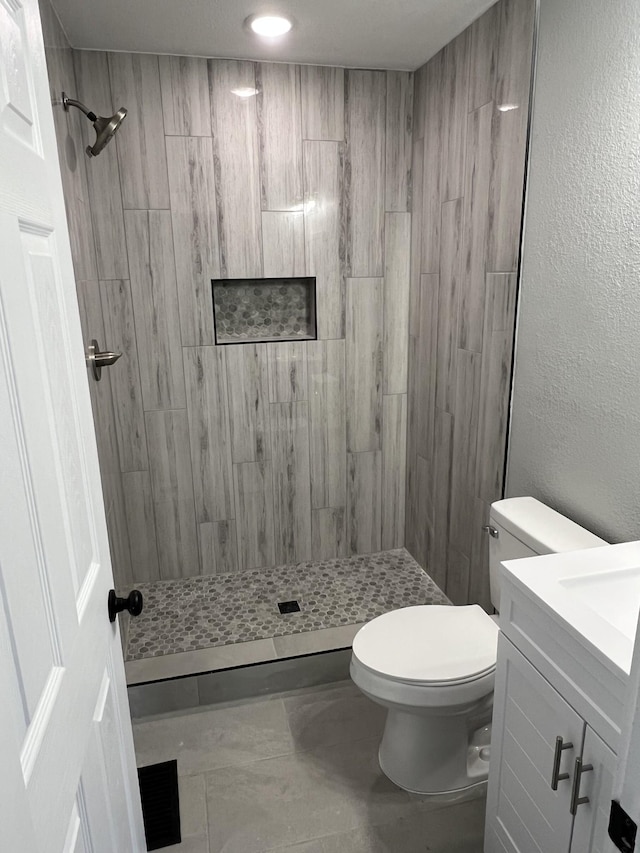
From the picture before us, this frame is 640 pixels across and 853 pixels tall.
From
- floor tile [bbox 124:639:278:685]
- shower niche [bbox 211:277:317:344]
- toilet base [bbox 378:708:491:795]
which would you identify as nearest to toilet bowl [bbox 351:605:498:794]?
toilet base [bbox 378:708:491:795]

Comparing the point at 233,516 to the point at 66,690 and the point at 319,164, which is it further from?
the point at 66,690

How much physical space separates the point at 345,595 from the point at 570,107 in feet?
6.84

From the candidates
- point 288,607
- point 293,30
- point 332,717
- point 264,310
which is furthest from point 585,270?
point 288,607

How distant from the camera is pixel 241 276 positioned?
2621 millimetres

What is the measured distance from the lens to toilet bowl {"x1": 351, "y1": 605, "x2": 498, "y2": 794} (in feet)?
5.38

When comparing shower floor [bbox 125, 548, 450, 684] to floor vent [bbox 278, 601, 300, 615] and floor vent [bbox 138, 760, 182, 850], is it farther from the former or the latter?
floor vent [bbox 138, 760, 182, 850]

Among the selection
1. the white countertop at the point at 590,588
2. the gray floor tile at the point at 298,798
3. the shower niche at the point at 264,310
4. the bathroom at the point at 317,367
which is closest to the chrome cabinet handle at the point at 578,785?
the white countertop at the point at 590,588

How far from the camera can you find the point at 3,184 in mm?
674

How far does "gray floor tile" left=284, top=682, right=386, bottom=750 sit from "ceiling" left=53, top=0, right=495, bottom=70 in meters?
2.40

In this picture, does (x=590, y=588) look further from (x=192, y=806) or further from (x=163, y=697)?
(x=163, y=697)

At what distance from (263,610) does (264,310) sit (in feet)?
4.48

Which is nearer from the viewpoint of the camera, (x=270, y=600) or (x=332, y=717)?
(x=332, y=717)

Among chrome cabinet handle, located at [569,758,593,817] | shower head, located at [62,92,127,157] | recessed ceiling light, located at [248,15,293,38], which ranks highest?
recessed ceiling light, located at [248,15,293,38]

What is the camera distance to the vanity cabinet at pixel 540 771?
1.06 metres
